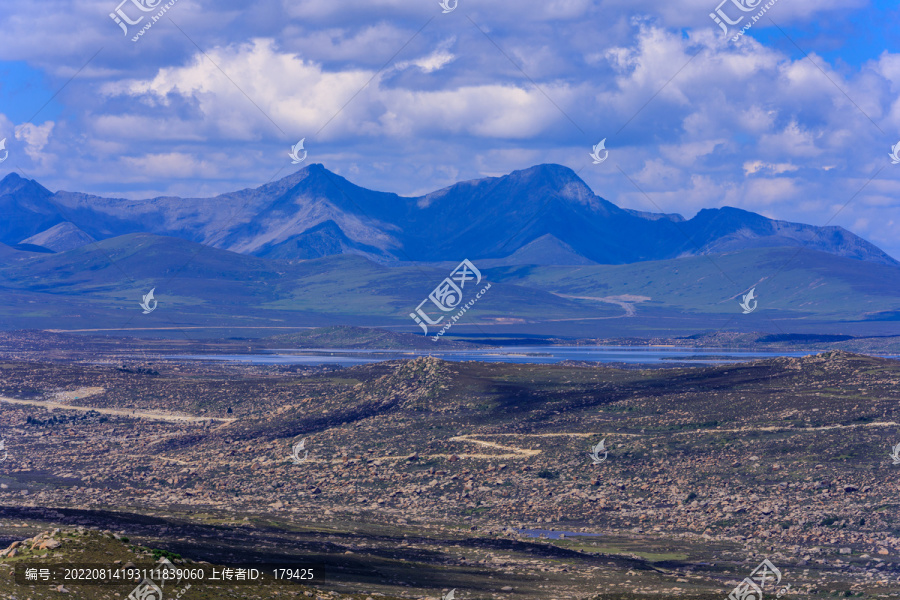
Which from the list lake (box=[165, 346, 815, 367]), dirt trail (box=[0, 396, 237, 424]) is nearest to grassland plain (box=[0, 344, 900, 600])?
dirt trail (box=[0, 396, 237, 424])

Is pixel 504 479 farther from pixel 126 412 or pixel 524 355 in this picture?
pixel 524 355

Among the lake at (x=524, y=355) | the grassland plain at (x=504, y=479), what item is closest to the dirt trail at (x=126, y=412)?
the grassland plain at (x=504, y=479)

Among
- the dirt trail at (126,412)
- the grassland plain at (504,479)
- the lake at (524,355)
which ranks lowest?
the grassland plain at (504,479)

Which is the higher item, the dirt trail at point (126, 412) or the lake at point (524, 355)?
the lake at point (524, 355)

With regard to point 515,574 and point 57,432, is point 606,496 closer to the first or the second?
point 515,574

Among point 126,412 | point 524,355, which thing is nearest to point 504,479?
point 126,412

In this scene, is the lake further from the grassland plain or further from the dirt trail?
the grassland plain

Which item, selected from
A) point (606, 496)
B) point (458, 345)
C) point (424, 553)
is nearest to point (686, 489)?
point (606, 496)

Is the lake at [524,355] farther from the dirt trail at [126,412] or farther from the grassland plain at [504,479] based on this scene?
the grassland plain at [504,479]
